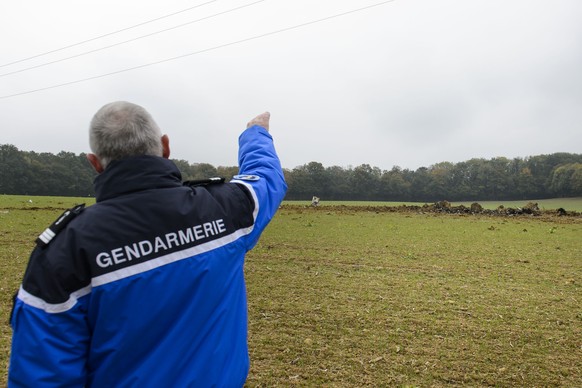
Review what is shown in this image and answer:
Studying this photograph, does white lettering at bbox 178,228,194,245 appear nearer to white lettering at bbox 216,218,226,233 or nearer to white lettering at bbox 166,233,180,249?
white lettering at bbox 166,233,180,249

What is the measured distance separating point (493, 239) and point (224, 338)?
55.4 ft

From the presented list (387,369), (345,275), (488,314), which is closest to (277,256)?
(345,275)

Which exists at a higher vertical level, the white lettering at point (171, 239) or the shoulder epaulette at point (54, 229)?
the shoulder epaulette at point (54, 229)

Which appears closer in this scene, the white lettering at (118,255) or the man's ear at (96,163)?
the white lettering at (118,255)

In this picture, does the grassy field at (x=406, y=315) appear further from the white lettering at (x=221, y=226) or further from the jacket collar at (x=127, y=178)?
the jacket collar at (x=127, y=178)

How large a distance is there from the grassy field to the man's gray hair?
3371 millimetres

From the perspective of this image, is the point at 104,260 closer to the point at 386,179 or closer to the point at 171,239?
the point at 171,239

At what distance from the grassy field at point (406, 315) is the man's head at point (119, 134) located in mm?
3367

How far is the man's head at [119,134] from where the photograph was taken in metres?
1.60

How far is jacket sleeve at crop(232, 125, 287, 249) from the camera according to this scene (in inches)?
Answer: 79.0

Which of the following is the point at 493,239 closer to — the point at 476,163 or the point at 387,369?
the point at 387,369

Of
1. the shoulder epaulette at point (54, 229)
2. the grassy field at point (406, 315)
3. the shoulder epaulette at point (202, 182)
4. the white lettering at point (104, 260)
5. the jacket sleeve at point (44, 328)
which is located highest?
the shoulder epaulette at point (202, 182)

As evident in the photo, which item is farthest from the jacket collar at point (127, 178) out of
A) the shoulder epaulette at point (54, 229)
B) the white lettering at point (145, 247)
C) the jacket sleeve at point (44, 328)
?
the jacket sleeve at point (44, 328)

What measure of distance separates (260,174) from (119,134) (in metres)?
0.78
